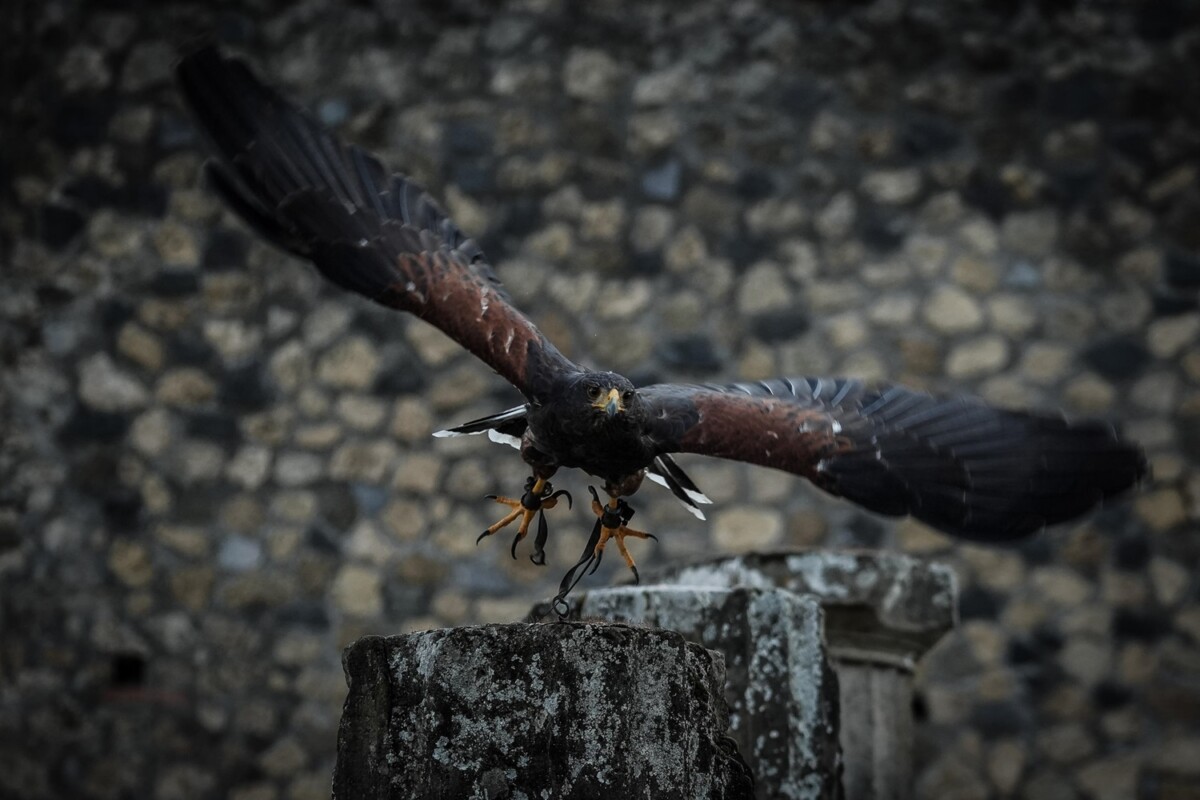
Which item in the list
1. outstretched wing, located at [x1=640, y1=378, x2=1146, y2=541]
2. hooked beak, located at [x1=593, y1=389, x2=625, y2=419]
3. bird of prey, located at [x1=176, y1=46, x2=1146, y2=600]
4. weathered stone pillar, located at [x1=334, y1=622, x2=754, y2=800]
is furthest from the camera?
outstretched wing, located at [x1=640, y1=378, x2=1146, y2=541]

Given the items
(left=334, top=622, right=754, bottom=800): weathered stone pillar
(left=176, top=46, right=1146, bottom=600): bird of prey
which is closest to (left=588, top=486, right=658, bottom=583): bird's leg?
(left=176, top=46, right=1146, bottom=600): bird of prey

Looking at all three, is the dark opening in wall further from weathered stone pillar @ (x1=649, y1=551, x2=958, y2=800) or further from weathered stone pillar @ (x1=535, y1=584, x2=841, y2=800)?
weathered stone pillar @ (x1=535, y1=584, x2=841, y2=800)

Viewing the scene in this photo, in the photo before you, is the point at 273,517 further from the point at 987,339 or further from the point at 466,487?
the point at 987,339

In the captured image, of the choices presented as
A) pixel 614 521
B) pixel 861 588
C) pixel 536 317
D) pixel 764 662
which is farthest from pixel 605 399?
pixel 536 317

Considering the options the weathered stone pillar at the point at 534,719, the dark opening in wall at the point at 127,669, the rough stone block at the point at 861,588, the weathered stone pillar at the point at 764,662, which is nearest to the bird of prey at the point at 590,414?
the weathered stone pillar at the point at 764,662

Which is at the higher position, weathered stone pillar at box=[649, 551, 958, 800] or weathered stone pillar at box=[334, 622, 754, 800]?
weathered stone pillar at box=[649, 551, 958, 800]

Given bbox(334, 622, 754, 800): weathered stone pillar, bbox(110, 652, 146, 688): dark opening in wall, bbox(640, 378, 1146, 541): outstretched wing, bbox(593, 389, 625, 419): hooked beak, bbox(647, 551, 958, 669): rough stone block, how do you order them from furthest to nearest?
bbox(110, 652, 146, 688): dark opening in wall, bbox(647, 551, 958, 669): rough stone block, bbox(640, 378, 1146, 541): outstretched wing, bbox(593, 389, 625, 419): hooked beak, bbox(334, 622, 754, 800): weathered stone pillar

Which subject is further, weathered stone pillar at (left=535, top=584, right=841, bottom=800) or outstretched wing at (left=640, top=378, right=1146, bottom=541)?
weathered stone pillar at (left=535, top=584, right=841, bottom=800)

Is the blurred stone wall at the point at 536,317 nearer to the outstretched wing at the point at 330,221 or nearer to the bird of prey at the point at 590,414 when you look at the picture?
the bird of prey at the point at 590,414
